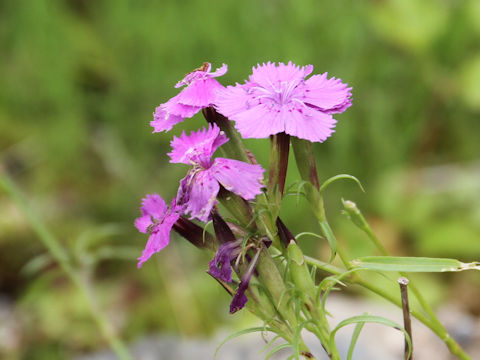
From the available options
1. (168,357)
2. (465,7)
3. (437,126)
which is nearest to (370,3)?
A: (465,7)

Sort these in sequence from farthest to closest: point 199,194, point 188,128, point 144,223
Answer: point 188,128
point 144,223
point 199,194

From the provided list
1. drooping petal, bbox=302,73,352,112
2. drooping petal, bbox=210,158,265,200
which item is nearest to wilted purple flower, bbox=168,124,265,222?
drooping petal, bbox=210,158,265,200

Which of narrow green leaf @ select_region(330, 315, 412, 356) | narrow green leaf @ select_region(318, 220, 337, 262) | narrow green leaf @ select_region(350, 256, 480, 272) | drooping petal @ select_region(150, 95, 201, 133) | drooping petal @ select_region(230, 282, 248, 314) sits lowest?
narrow green leaf @ select_region(330, 315, 412, 356)

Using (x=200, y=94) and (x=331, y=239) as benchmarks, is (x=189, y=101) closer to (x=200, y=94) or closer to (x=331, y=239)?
(x=200, y=94)

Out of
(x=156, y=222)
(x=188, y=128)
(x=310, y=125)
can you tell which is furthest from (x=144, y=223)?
(x=188, y=128)

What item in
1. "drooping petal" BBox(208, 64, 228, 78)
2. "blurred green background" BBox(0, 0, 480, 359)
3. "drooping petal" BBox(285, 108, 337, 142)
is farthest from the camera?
"blurred green background" BBox(0, 0, 480, 359)

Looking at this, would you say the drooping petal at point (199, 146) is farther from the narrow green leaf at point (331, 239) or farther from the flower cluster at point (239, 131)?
the narrow green leaf at point (331, 239)

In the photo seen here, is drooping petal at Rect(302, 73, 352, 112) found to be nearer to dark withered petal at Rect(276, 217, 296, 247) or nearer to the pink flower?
the pink flower
